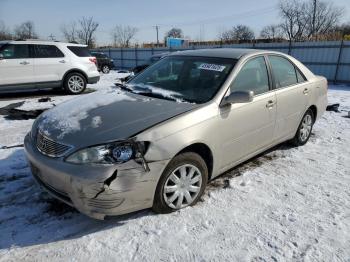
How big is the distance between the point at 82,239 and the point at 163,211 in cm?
79

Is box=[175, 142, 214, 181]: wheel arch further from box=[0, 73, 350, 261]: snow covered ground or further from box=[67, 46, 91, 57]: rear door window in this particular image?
box=[67, 46, 91, 57]: rear door window

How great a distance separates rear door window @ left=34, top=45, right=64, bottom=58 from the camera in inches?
394

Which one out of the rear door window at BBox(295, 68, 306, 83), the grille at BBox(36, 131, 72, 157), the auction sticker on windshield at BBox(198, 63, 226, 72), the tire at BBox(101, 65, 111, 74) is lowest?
the tire at BBox(101, 65, 111, 74)

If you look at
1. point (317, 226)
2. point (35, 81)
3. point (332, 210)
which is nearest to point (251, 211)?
point (317, 226)

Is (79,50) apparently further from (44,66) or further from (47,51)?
(44,66)

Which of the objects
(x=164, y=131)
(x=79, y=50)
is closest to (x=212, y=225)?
(x=164, y=131)

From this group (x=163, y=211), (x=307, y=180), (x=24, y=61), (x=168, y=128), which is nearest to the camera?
(x=168, y=128)

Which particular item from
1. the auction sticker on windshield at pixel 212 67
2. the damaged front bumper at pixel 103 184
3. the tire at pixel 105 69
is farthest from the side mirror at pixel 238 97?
the tire at pixel 105 69

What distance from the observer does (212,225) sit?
3.11 metres

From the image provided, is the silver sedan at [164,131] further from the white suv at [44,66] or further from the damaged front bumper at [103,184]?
the white suv at [44,66]

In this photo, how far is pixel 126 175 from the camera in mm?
2725

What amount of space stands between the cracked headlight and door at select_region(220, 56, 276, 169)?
3.69 feet

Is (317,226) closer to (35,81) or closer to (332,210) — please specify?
(332,210)

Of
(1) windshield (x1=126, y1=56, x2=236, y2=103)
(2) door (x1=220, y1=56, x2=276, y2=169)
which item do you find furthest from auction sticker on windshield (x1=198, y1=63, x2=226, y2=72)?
(2) door (x1=220, y1=56, x2=276, y2=169)
